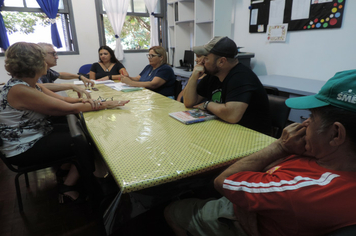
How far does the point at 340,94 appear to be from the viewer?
22.3 inches

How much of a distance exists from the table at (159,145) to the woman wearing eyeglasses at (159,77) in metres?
1.12

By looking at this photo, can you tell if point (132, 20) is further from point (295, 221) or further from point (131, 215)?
point (295, 221)

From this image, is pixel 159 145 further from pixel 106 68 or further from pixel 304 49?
pixel 106 68

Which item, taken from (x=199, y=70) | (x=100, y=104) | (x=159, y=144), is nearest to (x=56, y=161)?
(x=100, y=104)

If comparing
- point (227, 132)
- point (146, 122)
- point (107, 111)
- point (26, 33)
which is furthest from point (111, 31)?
point (227, 132)

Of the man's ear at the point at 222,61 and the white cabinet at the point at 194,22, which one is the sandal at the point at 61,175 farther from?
the white cabinet at the point at 194,22

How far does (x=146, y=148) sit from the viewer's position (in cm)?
101

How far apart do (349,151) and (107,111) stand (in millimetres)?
1459

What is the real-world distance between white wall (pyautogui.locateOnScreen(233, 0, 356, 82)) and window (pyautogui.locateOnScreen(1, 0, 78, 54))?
10.3 ft

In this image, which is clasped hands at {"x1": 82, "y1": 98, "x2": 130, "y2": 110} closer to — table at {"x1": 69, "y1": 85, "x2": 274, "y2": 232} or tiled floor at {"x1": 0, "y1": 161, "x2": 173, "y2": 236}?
table at {"x1": 69, "y1": 85, "x2": 274, "y2": 232}

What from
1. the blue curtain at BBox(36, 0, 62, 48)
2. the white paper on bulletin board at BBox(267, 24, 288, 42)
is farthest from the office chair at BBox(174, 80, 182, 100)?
the blue curtain at BBox(36, 0, 62, 48)

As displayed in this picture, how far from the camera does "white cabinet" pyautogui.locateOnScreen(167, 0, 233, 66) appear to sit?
3293 mm

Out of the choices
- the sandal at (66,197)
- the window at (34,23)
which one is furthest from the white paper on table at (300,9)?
the window at (34,23)

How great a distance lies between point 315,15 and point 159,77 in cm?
194
